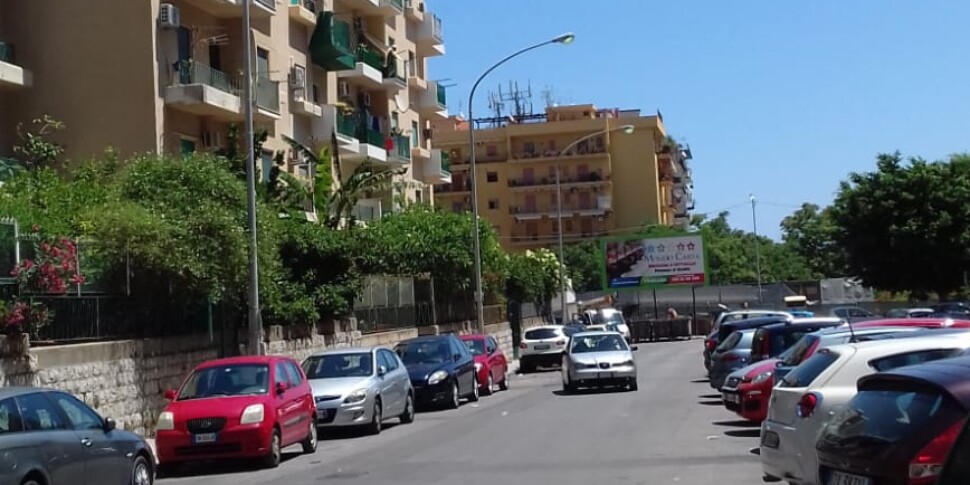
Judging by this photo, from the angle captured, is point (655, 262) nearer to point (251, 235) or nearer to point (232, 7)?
point (232, 7)

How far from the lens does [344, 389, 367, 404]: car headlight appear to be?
21.5m

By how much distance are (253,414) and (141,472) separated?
308 cm

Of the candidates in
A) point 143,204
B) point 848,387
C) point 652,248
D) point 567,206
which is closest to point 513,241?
point 567,206

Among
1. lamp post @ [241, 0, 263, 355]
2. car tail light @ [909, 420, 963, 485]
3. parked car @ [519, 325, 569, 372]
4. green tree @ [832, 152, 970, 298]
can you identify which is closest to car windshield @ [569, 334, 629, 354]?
lamp post @ [241, 0, 263, 355]

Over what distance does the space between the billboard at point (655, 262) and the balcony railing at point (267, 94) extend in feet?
142

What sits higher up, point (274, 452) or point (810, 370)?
point (810, 370)

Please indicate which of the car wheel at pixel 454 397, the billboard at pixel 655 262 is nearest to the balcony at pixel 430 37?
the billboard at pixel 655 262

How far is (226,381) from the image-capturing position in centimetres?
1809

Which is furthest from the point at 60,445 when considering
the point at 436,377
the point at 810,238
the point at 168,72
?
the point at 810,238

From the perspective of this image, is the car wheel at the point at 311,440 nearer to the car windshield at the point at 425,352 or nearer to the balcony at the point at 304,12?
the car windshield at the point at 425,352

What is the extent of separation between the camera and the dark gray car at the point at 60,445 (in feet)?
37.0

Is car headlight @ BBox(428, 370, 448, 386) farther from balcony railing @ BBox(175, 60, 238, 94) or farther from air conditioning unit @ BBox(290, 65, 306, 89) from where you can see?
air conditioning unit @ BBox(290, 65, 306, 89)

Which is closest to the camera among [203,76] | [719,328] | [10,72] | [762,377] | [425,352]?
[762,377]

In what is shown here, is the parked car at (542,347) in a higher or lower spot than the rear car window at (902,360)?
lower
